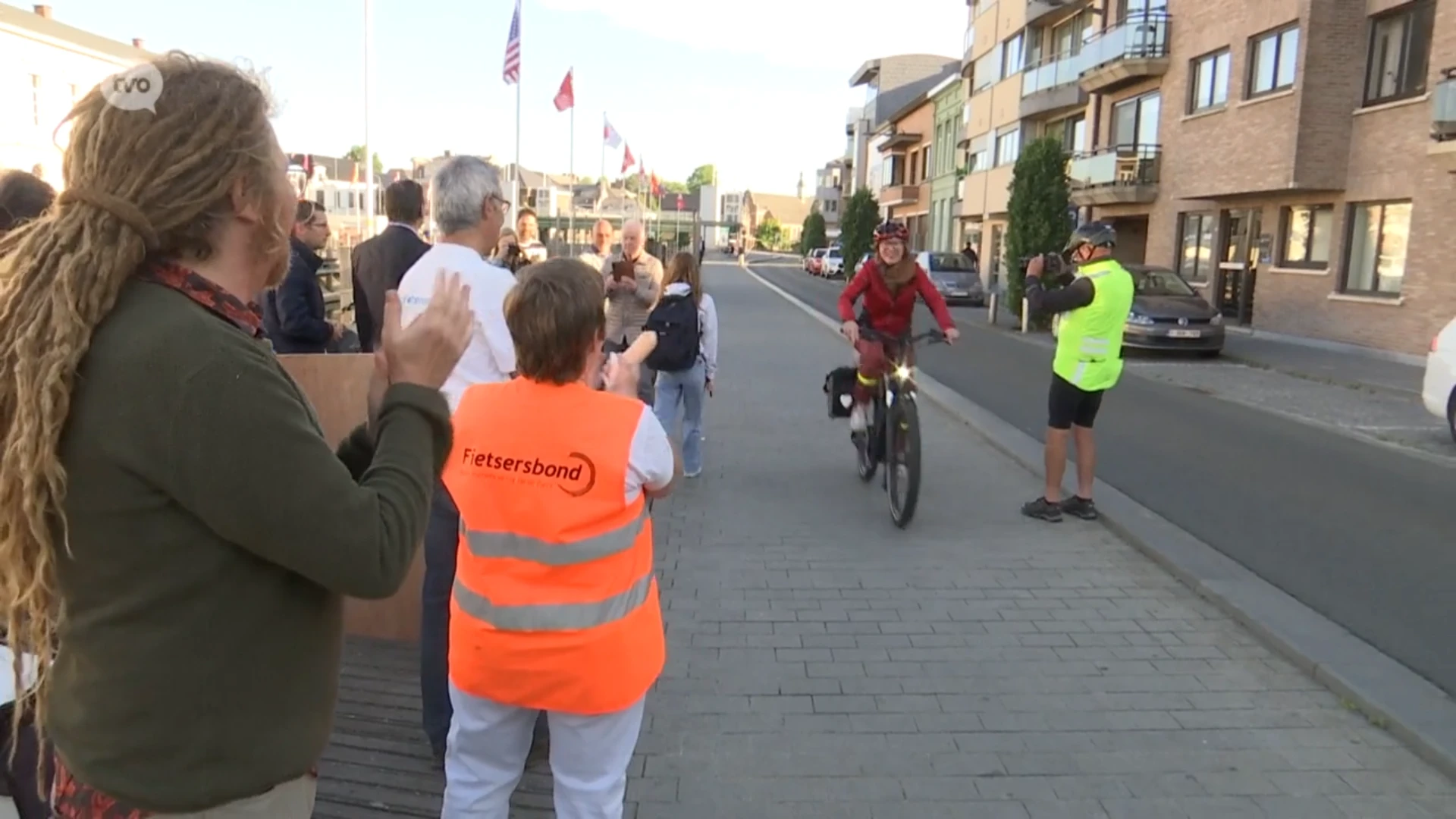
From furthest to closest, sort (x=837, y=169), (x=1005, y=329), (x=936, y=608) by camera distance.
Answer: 1. (x=837, y=169)
2. (x=1005, y=329)
3. (x=936, y=608)

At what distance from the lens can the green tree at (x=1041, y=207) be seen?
23.5 metres

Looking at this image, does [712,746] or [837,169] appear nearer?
[712,746]

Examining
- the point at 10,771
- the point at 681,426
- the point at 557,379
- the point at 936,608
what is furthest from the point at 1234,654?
the point at 681,426

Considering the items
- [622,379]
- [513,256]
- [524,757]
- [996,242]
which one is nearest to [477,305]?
[622,379]

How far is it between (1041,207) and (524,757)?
895 inches

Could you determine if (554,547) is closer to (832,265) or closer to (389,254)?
(389,254)

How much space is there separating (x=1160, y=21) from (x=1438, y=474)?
2172 centimetres

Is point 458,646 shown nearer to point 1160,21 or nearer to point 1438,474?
point 1438,474

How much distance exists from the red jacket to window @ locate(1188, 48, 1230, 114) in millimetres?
20349

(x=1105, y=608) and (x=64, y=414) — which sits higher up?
(x=64, y=414)

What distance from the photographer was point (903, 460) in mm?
6711

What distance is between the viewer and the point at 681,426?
9.12m

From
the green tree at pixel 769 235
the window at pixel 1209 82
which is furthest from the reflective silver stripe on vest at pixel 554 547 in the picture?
the green tree at pixel 769 235

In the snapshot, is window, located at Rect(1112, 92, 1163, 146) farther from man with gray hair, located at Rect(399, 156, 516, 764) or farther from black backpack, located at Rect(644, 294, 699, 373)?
man with gray hair, located at Rect(399, 156, 516, 764)
